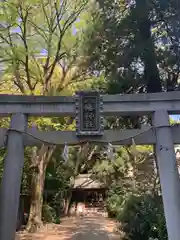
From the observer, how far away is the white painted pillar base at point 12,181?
17.7 feet

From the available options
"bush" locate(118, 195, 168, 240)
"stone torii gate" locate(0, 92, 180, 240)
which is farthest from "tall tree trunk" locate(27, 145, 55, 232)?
"stone torii gate" locate(0, 92, 180, 240)

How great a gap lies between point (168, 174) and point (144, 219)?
252 centimetres

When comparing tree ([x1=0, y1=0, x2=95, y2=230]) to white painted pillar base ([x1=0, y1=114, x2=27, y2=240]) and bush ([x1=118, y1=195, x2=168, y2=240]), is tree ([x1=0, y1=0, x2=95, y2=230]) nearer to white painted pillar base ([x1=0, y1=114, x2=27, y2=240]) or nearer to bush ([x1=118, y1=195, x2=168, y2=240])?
bush ([x1=118, y1=195, x2=168, y2=240])

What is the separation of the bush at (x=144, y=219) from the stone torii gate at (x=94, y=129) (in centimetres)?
177

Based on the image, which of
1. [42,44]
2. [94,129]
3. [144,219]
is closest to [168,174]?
[94,129]

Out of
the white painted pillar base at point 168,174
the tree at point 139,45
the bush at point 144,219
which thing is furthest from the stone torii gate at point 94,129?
the tree at point 139,45

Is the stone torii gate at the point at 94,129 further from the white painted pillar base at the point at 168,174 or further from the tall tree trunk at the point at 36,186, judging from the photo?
the tall tree trunk at the point at 36,186

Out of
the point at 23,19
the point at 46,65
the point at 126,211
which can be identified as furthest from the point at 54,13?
the point at 126,211

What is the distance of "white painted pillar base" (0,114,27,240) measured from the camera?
5.39 m

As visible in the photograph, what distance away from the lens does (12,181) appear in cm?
555

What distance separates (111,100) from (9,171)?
94.9 inches

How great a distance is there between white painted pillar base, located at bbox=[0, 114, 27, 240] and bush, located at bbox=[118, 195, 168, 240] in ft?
11.3

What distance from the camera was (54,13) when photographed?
35.1 ft

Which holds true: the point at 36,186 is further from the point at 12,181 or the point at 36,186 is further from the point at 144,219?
the point at 12,181
